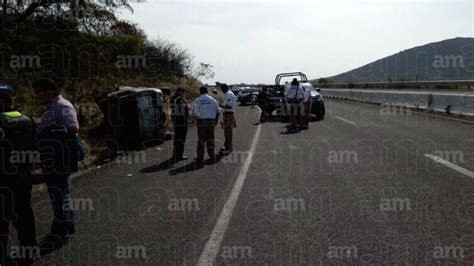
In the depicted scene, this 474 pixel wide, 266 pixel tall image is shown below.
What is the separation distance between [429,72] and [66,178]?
201ft

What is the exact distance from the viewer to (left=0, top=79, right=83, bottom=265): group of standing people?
5215 mm

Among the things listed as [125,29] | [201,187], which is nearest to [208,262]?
[201,187]

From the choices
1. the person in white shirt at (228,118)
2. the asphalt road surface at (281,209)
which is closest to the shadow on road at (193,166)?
the asphalt road surface at (281,209)

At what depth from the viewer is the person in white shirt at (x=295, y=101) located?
756 inches

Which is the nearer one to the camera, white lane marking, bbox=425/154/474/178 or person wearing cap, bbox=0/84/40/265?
person wearing cap, bbox=0/84/40/265

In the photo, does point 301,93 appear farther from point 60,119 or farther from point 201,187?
point 60,119

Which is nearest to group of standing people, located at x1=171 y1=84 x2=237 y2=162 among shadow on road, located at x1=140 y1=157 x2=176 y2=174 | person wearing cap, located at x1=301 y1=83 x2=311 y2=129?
shadow on road, located at x1=140 y1=157 x2=176 y2=174

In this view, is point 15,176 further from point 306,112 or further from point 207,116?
point 306,112

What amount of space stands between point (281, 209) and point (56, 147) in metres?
3.08

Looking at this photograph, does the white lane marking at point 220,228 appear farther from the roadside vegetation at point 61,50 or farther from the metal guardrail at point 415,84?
the metal guardrail at point 415,84

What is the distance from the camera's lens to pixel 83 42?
19.3 m

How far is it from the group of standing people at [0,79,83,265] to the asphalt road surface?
29cm

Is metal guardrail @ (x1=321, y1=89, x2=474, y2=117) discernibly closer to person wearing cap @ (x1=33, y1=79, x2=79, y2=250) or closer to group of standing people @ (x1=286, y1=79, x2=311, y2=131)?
group of standing people @ (x1=286, y1=79, x2=311, y2=131)

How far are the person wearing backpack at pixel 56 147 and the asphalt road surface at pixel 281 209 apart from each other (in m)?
0.30
